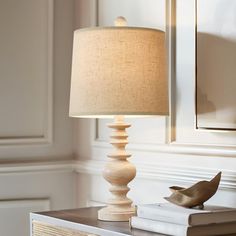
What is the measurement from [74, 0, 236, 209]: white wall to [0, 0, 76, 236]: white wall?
6.4 inches

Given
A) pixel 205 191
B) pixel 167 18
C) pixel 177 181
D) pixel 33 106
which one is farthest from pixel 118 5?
pixel 205 191

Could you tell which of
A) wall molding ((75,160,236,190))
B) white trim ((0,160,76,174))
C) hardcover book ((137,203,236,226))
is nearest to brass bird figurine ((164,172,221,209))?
hardcover book ((137,203,236,226))

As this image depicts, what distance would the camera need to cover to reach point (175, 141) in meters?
1.72

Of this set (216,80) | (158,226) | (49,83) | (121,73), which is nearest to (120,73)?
(121,73)

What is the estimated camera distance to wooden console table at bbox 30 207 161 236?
4.75 ft

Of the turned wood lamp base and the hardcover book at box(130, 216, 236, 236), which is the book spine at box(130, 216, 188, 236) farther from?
the turned wood lamp base

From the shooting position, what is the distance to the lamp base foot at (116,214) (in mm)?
1555

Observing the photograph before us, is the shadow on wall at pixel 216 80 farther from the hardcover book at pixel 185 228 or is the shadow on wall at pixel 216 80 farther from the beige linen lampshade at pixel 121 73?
the hardcover book at pixel 185 228

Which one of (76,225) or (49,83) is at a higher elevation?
(49,83)

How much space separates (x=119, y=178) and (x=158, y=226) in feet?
0.74

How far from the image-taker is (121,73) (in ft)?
4.90

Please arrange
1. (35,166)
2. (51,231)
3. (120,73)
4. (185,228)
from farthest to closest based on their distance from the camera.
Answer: (35,166) < (51,231) < (120,73) < (185,228)

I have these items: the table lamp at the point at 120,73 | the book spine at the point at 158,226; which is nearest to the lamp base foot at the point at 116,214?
the book spine at the point at 158,226

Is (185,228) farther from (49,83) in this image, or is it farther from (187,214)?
(49,83)
